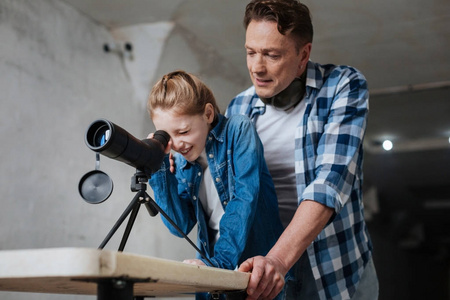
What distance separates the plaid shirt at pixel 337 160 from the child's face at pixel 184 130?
0.77ft

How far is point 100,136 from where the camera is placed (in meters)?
0.96

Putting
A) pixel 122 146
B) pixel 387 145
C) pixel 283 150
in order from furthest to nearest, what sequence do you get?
pixel 387 145 → pixel 283 150 → pixel 122 146

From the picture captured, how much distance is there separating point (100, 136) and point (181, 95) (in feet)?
1.38

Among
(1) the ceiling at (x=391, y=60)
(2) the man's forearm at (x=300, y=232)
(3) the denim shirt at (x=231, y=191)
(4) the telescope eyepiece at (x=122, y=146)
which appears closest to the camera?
(4) the telescope eyepiece at (x=122, y=146)

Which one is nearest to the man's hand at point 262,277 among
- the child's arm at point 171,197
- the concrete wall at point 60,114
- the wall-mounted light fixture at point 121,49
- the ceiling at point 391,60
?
the child's arm at point 171,197

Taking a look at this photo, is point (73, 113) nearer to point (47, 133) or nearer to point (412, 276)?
point (47, 133)

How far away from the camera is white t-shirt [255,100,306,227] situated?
1443 millimetres

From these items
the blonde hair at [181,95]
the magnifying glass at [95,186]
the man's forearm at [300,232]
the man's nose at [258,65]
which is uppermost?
the man's nose at [258,65]

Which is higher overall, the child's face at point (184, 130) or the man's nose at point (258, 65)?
the man's nose at point (258, 65)

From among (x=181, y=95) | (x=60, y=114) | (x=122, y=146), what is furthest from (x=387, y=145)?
(x=122, y=146)

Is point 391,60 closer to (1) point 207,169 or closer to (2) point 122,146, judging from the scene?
(1) point 207,169

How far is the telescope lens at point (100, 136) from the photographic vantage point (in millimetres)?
945

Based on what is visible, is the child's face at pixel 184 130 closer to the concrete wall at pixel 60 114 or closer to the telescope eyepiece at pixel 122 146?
the telescope eyepiece at pixel 122 146

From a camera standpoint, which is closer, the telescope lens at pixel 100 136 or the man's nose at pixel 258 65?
the telescope lens at pixel 100 136
